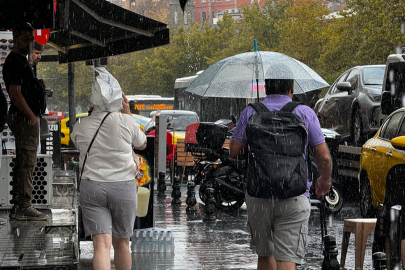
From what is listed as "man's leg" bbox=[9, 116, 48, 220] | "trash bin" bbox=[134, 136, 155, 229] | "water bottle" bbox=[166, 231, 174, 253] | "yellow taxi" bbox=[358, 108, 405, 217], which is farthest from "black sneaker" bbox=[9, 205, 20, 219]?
"yellow taxi" bbox=[358, 108, 405, 217]

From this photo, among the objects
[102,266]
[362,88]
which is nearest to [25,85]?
[102,266]

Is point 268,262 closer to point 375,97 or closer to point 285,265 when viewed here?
point 285,265

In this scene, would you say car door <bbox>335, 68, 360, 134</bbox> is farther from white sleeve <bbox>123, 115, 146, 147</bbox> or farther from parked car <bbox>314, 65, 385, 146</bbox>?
white sleeve <bbox>123, 115, 146, 147</bbox>


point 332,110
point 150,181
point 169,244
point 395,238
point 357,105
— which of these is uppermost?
point 357,105

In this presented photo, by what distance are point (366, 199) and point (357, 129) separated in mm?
3903

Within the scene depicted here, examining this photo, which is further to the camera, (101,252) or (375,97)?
(375,97)

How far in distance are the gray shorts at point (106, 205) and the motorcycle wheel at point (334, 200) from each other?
7.39 metres

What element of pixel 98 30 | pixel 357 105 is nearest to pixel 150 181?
pixel 98 30

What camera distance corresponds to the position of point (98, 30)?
512 inches

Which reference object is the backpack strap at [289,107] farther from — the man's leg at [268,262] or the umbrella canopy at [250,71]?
the umbrella canopy at [250,71]

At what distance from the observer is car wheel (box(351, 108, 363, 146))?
14375 millimetres

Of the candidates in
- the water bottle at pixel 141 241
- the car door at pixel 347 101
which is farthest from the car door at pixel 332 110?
the water bottle at pixel 141 241

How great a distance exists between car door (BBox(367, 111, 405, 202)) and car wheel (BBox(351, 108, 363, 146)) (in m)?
3.39

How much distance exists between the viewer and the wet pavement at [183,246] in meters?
6.99
